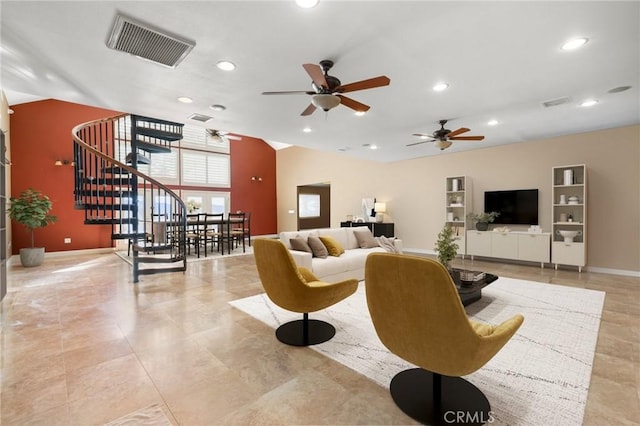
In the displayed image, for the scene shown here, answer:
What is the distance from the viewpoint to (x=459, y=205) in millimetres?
6855

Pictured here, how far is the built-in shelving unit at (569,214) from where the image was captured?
530 centimetres

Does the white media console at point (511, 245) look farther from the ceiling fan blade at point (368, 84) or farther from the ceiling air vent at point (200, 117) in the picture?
the ceiling air vent at point (200, 117)

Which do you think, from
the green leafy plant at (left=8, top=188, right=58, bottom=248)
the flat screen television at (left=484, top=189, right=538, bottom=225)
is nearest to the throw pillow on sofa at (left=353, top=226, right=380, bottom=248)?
the flat screen television at (left=484, top=189, right=538, bottom=225)

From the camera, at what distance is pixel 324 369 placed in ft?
7.16

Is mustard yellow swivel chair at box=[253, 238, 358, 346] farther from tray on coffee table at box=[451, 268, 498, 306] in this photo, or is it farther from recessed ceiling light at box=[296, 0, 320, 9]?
recessed ceiling light at box=[296, 0, 320, 9]

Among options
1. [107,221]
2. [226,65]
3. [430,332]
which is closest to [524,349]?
[430,332]

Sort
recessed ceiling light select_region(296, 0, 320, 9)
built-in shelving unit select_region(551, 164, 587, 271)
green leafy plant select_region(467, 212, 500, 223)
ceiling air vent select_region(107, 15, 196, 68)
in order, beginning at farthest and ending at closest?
1. green leafy plant select_region(467, 212, 500, 223)
2. built-in shelving unit select_region(551, 164, 587, 271)
3. ceiling air vent select_region(107, 15, 196, 68)
4. recessed ceiling light select_region(296, 0, 320, 9)

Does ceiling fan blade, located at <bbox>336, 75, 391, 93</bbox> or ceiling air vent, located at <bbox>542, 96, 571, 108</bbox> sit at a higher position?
ceiling air vent, located at <bbox>542, 96, 571, 108</bbox>

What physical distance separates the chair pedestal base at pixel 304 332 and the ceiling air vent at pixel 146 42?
2740mm

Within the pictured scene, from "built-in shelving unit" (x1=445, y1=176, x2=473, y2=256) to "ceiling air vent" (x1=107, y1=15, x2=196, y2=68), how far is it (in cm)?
630

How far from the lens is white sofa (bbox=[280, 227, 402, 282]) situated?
400cm

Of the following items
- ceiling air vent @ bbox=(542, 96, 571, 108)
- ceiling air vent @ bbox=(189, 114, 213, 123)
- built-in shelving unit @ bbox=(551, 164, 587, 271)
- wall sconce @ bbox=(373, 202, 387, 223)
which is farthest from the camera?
wall sconce @ bbox=(373, 202, 387, 223)

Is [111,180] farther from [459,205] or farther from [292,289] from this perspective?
[459,205]

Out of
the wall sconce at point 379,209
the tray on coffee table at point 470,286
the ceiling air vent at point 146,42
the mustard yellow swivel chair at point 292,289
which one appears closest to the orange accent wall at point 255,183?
the wall sconce at point 379,209
